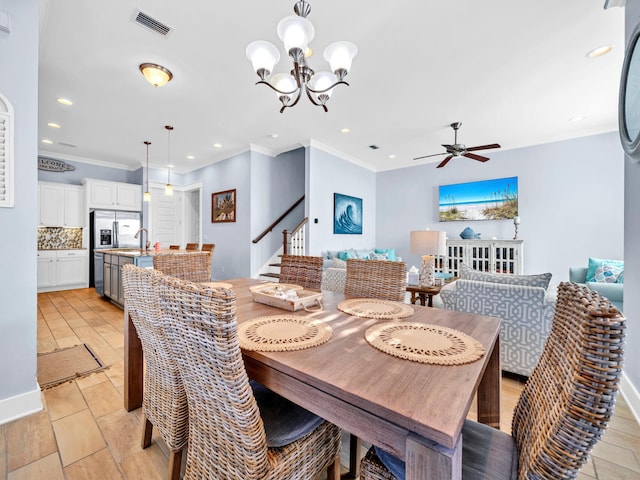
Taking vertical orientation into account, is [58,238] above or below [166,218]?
below

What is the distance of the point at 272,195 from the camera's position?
5570 millimetres

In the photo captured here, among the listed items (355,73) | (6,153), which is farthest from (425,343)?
(355,73)

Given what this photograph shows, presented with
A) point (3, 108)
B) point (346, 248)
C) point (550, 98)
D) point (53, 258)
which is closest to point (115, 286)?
point (53, 258)

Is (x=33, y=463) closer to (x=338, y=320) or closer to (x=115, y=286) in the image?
(x=338, y=320)

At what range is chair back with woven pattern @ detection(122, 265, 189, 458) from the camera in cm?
100

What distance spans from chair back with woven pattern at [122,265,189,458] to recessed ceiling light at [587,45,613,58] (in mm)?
3794

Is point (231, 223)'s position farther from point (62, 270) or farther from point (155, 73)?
point (62, 270)

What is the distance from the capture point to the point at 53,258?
532cm

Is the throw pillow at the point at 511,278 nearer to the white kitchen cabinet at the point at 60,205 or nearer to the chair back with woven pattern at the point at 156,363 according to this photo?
the chair back with woven pattern at the point at 156,363

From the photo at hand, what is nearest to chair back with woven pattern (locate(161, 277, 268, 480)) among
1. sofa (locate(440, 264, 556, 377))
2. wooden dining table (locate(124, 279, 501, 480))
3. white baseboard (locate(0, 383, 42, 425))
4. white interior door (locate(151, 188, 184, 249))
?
wooden dining table (locate(124, 279, 501, 480))

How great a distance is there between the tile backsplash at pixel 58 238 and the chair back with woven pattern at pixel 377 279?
6.47 m

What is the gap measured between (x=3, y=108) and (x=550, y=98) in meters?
4.99

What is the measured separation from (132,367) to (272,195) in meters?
4.15

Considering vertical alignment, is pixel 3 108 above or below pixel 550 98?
below
